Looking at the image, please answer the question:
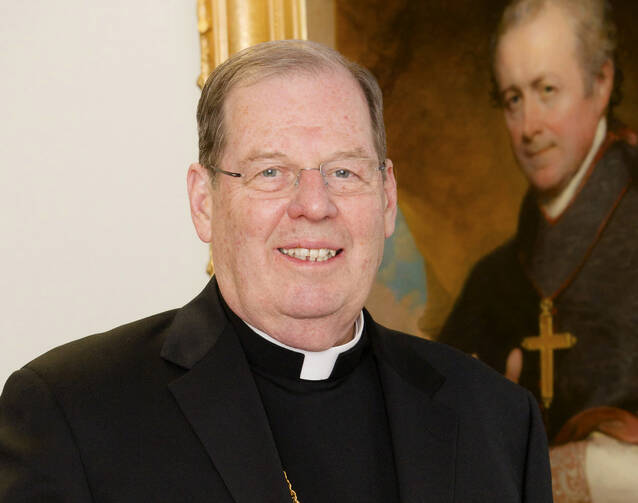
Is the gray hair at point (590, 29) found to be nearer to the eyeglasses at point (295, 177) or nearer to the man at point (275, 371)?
the man at point (275, 371)

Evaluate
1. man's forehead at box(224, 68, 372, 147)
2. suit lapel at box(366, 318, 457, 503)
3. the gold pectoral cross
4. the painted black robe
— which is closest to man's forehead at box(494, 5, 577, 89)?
→ the painted black robe

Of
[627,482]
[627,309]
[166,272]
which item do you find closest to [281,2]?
[166,272]

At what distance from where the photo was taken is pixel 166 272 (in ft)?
9.00

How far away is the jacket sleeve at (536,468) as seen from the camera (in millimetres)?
2189

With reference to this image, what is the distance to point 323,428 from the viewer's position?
6.84 feet

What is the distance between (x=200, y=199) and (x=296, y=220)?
12.5 inches

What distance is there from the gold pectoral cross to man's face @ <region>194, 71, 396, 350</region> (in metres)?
1.10

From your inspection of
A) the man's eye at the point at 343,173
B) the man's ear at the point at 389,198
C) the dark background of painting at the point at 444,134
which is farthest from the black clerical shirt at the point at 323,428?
the dark background of painting at the point at 444,134

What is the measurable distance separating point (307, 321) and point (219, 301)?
24 centimetres

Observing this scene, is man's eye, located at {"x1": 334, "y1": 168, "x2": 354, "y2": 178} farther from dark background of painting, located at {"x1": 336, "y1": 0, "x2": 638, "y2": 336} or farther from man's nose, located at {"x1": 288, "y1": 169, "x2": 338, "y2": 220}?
dark background of painting, located at {"x1": 336, "y1": 0, "x2": 638, "y2": 336}

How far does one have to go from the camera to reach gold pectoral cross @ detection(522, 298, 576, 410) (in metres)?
2.93

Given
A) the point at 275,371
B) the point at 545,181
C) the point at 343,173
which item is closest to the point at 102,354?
the point at 275,371

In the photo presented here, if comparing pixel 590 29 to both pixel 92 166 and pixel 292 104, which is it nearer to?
pixel 292 104

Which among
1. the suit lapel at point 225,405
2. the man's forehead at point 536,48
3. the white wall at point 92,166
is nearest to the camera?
the suit lapel at point 225,405
